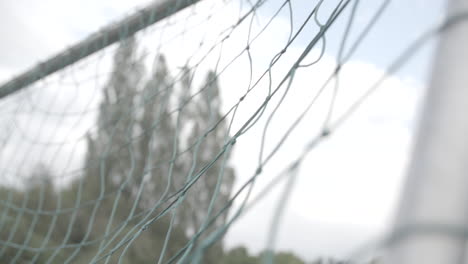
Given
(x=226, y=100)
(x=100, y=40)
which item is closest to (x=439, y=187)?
(x=226, y=100)

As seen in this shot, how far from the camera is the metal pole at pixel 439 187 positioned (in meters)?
0.22

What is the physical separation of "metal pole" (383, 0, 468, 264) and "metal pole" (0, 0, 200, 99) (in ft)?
2.76

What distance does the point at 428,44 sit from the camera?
0.29m

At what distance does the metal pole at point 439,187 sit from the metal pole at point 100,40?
0.84m

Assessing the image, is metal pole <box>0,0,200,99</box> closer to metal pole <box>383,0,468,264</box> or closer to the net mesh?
the net mesh

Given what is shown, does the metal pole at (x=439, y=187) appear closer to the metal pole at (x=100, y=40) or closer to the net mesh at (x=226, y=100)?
the net mesh at (x=226, y=100)

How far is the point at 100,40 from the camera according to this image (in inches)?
49.0

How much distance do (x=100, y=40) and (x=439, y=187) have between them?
114 centimetres

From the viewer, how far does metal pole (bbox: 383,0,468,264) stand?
0.22m

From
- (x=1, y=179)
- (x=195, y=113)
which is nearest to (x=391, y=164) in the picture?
(x=1, y=179)

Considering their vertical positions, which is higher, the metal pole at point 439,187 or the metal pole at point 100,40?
the metal pole at point 100,40

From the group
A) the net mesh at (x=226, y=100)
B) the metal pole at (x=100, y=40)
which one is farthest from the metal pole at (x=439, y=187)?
the metal pole at (x=100, y=40)

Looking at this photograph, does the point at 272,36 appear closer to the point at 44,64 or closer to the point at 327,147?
the point at 327,147

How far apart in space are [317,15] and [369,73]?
0.70ft
